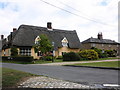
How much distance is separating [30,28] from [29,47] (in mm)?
6471

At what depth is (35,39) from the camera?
41.4 meters

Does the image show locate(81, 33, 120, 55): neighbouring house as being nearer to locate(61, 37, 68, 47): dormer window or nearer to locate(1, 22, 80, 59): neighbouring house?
locate(1, 22, 80, 59): neighbouring house

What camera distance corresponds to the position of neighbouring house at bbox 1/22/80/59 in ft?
128

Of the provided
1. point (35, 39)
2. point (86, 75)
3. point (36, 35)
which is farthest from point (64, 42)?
point (86, 75)

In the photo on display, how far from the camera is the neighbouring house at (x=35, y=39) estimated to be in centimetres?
3912

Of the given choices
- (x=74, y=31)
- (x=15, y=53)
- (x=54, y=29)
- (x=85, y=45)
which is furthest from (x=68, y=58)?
(x=85, y=45)

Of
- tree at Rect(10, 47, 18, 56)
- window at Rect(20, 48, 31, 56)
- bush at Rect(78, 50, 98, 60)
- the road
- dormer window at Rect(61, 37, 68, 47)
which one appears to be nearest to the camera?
the road

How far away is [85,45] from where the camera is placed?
64.9 metres

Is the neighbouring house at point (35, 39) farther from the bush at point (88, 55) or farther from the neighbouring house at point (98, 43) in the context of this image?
the neighbouring house at point (98, 43)

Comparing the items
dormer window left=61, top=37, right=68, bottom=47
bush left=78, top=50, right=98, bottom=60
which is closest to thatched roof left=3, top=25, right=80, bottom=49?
dormer window left=61, top=37, right=68, bottom=47

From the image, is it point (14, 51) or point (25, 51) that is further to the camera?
point (25, 51)

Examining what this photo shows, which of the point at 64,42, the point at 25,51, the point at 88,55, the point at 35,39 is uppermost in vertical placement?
the point at 35,39

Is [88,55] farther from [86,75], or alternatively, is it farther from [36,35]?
[86,75]

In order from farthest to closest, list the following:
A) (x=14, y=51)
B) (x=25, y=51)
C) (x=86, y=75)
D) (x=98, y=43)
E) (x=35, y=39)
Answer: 1. (x=98, y=43)
2. (x=35, y=39)
3. (x=25, y=51)
4. (x=14, y=51)
5. (x=86, y=75)
